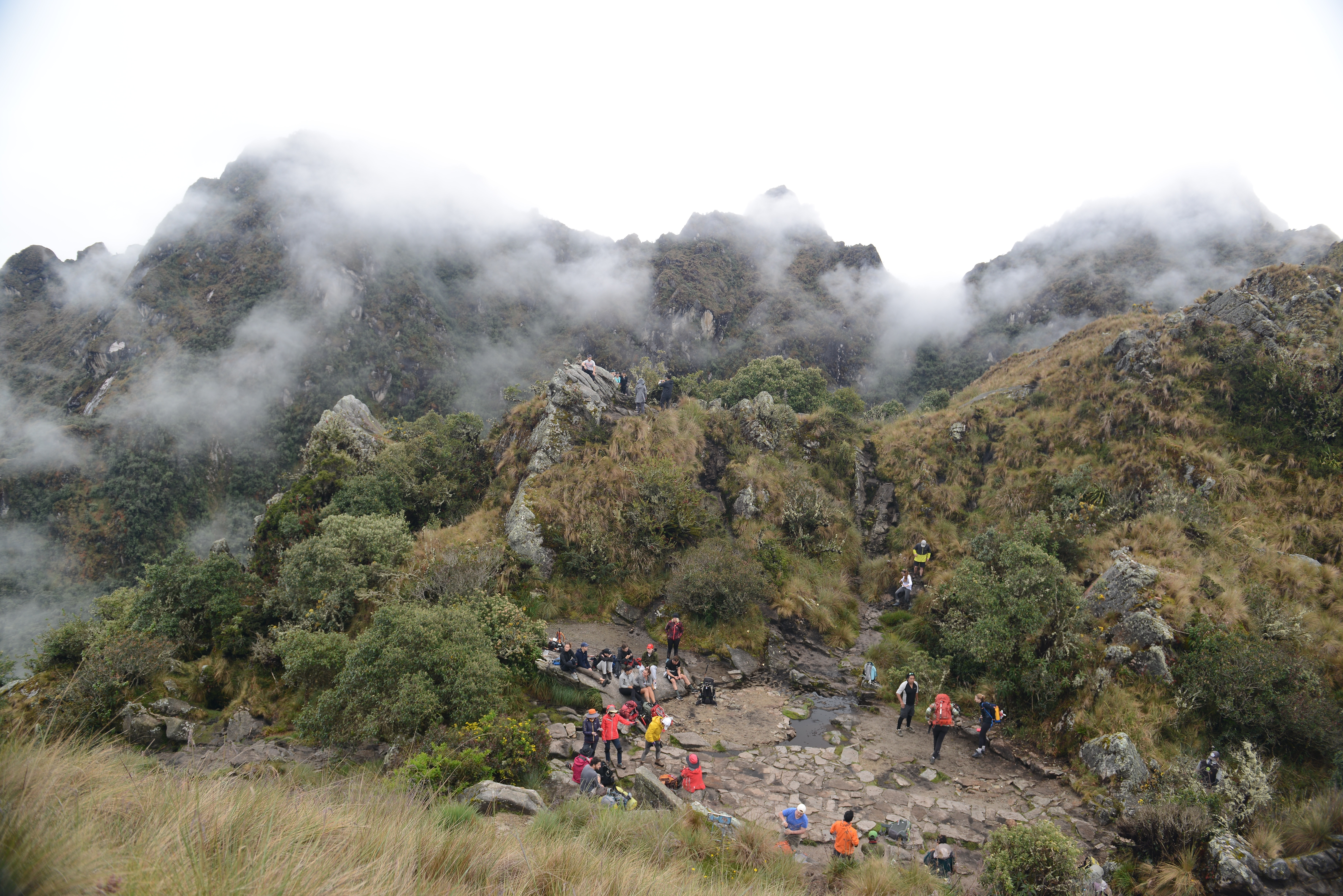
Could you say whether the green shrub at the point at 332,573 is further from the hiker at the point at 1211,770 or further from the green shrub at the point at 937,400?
the green shrub at the point at 937,400

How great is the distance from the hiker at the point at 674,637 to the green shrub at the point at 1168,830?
9.71 metres

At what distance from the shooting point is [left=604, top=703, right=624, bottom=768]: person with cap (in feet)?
32.7

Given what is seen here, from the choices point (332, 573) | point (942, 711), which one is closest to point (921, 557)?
point (942, 711)

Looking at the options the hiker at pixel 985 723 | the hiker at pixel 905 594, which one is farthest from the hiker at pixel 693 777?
the hiker at pixel 905 594

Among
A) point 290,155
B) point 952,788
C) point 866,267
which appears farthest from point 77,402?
point 866,267

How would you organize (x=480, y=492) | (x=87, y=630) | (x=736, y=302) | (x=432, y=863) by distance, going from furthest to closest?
(x=736, y=302), (x=480, y=492), (x=87, y=630), (x=432, y=863)

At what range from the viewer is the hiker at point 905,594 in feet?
56.6

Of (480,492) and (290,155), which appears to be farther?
(290,155)

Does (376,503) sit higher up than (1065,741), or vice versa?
(376,503)

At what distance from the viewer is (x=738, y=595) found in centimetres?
1569

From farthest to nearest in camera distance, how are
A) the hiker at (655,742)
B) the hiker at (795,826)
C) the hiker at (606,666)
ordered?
the hiker at (606,666), the hiker at (655,742), the hiker at (795,826)

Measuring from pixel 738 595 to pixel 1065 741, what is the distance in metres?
8.08

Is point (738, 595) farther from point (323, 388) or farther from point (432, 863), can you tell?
point (323, 388)

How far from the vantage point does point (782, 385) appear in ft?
115
